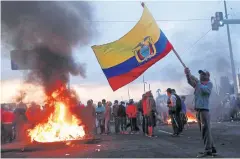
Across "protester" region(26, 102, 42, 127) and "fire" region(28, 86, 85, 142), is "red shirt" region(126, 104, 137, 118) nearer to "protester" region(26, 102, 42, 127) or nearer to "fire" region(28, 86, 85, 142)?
"fire" region(28, 86, 85, 142)

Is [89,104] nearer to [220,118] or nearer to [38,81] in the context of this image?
[38,81]

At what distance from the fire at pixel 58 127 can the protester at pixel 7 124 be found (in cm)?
191

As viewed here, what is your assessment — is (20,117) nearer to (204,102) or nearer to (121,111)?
(121,111)

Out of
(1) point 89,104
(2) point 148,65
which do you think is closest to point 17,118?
(1) point 89,104

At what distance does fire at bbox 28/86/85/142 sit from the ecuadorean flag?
329 cm

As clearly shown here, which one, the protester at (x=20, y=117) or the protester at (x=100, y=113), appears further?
the protester at (x=100, y=113)

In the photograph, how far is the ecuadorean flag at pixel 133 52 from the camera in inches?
366

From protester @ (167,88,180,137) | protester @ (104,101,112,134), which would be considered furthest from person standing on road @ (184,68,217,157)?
protester @ (104,101,112,134)

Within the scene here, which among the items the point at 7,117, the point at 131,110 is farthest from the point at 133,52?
the point at 131,110

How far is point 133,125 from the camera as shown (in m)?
16.5

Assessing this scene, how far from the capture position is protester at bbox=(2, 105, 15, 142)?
45.4 ft

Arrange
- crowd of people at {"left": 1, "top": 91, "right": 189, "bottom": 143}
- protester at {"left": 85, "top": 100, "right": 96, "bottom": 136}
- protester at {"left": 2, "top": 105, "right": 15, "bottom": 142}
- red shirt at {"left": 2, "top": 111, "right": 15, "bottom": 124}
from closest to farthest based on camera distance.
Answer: red shirt at {"left": 2, "top": 111, "right": 15, "bottom": 124}, protester at {"left": 2, "top": 105, "right": 15, "bottom": 142}, crowd of people at {"left": 1, "top": 91, "right": 189, "bottom": 143}, protester at {"left": 85, "top": 100, "right": 96, "bottom": 136}

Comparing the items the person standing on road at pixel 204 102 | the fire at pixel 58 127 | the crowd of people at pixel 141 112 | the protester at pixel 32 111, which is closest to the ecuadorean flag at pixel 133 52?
the person standing on road at pixel 204 102

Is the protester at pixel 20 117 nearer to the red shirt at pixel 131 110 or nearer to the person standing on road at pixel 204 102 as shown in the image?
the red shirt at pixel 131 110
